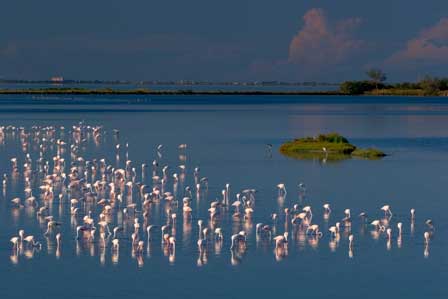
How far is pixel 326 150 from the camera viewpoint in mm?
47812

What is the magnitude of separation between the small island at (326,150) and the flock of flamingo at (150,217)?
9.23 meters

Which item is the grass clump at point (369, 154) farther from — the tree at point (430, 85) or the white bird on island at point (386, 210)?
the tree at point (430, 85)

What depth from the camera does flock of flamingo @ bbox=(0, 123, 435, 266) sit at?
78.4 feet

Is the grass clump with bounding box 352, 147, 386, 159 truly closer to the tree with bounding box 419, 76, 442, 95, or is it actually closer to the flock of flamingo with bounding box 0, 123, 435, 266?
the flock of flamingo with bounding box 0, 123, 435, 266

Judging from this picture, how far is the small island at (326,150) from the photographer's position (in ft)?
152

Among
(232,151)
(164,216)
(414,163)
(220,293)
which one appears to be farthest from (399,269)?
(232,151)

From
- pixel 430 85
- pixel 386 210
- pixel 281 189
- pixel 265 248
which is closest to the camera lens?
pixel 265 248

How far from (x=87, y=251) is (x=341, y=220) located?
7067 mm

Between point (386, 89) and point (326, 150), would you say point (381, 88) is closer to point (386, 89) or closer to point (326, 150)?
point (386, 89)

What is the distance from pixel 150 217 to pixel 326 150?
21128mm

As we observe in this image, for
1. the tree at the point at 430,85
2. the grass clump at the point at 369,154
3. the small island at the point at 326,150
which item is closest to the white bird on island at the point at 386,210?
the small island at the point at 326,150

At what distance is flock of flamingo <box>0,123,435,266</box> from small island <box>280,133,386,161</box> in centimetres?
923

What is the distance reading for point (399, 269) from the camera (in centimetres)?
2198

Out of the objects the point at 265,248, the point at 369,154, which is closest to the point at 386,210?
the point at 265,248
